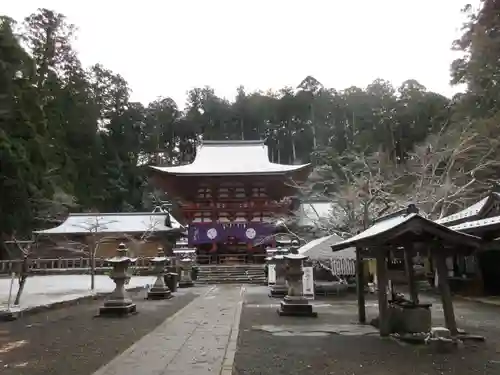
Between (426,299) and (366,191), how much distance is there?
6.74 metres

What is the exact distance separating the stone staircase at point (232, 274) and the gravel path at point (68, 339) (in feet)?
46.6

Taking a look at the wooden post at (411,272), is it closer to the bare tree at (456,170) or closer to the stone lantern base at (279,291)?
the stone lantern base at (279,291)

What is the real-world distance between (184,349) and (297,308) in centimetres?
471

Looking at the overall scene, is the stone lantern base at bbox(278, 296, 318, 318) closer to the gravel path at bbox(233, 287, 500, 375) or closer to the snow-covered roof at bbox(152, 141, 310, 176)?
the gravel path at bbox(233, 287, 500, 375)

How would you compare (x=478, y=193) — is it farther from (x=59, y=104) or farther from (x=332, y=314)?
(x=59, y=104)

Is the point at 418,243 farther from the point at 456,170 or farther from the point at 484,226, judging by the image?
the point at 456,170

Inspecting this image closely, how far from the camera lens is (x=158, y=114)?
6228cm

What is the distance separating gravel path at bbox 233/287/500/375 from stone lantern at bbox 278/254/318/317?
2.43 ft

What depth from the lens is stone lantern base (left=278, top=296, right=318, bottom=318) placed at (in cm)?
1157

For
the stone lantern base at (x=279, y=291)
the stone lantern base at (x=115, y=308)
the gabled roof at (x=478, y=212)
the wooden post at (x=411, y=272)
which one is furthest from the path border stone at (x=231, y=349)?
the gabled roof at (x=478, y=212)

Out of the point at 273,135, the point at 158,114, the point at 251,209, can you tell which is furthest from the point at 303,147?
the point at 251,209

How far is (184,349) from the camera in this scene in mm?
7426

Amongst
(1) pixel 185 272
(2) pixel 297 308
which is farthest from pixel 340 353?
(1) pixel 185 272

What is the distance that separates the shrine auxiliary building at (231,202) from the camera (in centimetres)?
3409
